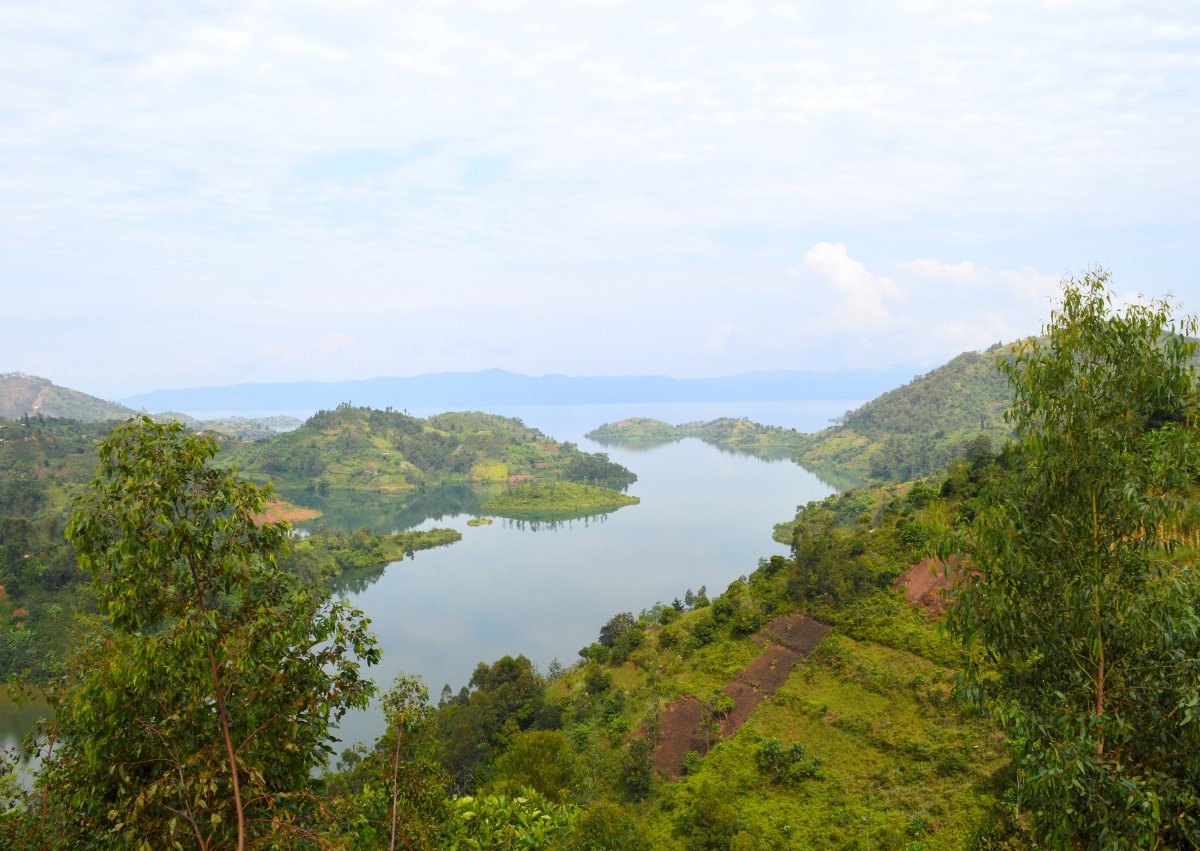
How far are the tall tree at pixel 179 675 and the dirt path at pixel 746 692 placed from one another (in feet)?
63.2

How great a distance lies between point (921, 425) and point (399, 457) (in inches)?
3508

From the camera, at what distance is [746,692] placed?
24594mm

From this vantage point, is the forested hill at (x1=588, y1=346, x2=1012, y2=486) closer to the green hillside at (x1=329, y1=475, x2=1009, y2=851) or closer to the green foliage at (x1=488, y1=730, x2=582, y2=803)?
the green hillside at (x1=329, y1=475, x2=1009, y2=851)

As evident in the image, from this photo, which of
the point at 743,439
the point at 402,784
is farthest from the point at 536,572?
the point at 743,439

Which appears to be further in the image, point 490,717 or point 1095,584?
point 490,717

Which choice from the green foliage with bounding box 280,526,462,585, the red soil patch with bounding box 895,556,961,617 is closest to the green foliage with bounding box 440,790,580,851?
the red soil patch with bounding box 895,556,961,617

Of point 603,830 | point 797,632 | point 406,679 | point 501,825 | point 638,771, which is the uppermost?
point 406,679

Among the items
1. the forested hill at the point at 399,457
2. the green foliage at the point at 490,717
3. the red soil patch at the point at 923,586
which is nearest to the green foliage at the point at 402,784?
the green foliage at the point at 490,717

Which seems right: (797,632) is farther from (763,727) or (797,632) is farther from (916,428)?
(916,428)

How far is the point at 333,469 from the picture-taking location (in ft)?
373

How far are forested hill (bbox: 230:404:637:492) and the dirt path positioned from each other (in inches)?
3188

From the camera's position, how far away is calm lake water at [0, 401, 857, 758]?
139 ft

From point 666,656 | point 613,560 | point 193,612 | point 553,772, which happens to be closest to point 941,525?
point 193,612

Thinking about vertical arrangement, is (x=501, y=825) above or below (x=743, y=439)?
above
